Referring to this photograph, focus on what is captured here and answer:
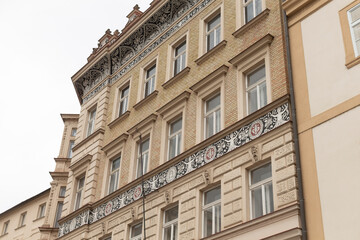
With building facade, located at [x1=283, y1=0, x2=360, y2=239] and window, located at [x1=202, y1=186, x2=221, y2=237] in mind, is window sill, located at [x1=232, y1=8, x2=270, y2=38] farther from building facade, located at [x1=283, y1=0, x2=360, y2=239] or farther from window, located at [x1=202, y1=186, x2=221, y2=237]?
window, located at [x1=202, y1=186, x2=221, y2=237]

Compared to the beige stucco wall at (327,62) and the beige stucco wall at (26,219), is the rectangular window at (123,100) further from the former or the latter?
the beige stucco wall at (26,219)

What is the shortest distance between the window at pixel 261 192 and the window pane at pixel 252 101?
2.06 meters

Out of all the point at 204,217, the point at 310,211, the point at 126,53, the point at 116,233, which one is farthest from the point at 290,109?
the point at 126,53

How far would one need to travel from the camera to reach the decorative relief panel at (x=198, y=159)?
1405 centimetres

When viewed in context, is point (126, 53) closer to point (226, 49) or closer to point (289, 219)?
point (226, 49)

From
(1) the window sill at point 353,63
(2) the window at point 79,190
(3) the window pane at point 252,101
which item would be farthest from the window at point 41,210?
(1) the window sill at point 353,63

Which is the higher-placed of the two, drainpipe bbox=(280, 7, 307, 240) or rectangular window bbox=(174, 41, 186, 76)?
rectangular window bbox=(174, 41, 186, 76)

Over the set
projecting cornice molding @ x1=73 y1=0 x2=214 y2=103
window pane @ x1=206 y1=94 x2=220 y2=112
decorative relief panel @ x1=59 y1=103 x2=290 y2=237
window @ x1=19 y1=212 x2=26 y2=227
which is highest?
projecting cornice molding @ x1=73 y1=0 x2=214 y2=103

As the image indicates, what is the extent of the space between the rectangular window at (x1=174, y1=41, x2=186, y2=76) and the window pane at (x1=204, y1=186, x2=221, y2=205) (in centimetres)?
605

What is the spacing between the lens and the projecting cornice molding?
2088cm

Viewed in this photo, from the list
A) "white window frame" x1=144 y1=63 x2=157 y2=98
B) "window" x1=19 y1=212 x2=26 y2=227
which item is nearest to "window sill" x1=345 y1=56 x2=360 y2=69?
"white window frame" x1=144 y1=63 x2=157 y2=98

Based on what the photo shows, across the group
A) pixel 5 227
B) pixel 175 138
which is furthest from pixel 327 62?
pixel 5 227

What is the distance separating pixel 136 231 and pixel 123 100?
7.17 meters

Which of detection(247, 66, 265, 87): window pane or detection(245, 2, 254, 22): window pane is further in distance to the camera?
detection(245, 2, 254, 22): window pane
